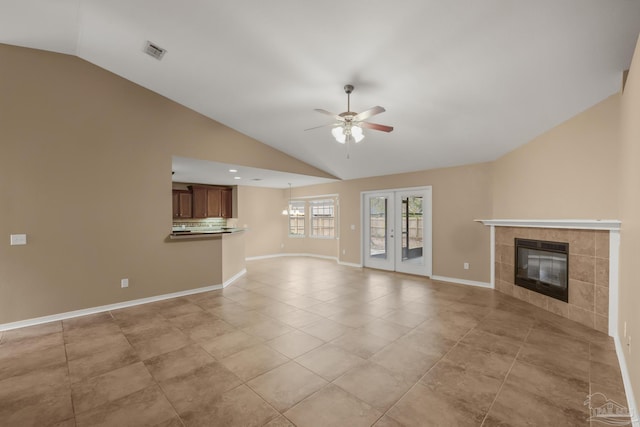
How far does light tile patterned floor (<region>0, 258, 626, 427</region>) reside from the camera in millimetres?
1974

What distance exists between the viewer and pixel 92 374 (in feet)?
8.10

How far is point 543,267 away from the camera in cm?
415

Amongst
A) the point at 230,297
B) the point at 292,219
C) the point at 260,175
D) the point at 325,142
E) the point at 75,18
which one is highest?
the point at 75,18

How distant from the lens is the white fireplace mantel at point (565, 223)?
10.0 ft

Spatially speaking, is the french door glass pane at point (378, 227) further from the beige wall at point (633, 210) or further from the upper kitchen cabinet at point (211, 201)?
the beige wall at point (633, 210)

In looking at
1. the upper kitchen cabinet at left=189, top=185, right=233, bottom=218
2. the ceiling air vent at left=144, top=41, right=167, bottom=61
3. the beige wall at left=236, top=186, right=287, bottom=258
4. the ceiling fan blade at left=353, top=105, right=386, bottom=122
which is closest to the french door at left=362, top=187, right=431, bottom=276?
the beige wall at left=236, top=186, right=287, bottom=258

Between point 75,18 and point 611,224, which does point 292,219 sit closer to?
point 75,18

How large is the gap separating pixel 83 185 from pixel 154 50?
2.11m

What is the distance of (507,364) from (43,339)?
193 inches

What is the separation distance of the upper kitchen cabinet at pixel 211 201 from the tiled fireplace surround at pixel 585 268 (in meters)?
7.34

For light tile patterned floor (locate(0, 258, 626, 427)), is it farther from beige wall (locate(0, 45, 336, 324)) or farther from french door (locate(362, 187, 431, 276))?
french door (locate(362, 187, 431, 276))

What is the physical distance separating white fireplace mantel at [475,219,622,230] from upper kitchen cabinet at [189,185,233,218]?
701cm

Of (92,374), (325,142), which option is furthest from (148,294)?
(325,142)

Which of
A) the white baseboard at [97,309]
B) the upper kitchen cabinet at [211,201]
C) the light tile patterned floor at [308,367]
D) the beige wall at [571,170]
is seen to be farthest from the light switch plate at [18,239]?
the beige wall at [571,170]
